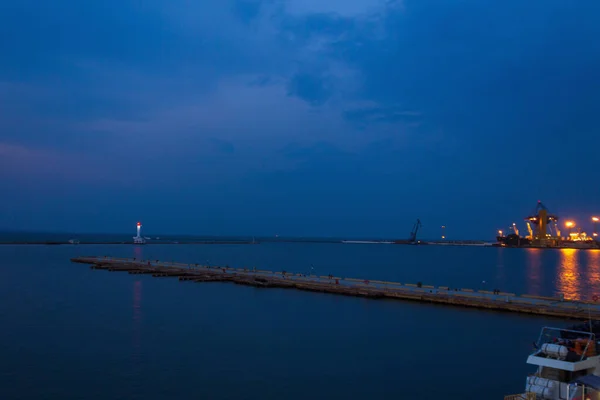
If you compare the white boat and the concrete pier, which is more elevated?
the white boat

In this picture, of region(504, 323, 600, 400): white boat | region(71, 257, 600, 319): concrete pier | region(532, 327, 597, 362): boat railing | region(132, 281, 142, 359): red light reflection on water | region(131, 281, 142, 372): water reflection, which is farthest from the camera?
region(71, 257, 600, 319): concrete pier

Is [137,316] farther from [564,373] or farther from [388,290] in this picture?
[564,373]

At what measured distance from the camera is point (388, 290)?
54.8 metres

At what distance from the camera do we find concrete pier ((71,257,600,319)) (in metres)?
43.9

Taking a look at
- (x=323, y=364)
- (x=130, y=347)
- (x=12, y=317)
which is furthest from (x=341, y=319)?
(x=12, y=317)

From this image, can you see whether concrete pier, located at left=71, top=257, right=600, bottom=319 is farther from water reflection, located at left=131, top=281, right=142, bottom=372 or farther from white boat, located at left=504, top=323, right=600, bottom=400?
white boat, located at left=504, top=323, right=600, bottom=400

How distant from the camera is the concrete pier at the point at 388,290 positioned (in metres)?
43.9

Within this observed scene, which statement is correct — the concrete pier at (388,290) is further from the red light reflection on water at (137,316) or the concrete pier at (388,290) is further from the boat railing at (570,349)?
the boat railing at (570,349)

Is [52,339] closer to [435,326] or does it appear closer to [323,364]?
[323,364]

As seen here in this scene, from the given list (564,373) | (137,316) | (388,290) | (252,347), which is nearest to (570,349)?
(564,373)

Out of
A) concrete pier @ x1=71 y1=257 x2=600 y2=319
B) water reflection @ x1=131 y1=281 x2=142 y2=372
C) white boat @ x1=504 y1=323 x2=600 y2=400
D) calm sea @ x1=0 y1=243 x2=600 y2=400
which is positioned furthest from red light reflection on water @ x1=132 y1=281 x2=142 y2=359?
white boat @ x1=504 y1=323 x2=600 y2=400

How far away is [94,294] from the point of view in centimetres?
5809

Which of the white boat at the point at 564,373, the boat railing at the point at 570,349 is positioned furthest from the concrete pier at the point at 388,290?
the white boat at the point at 564,373

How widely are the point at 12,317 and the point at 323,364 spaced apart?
3074 cm
